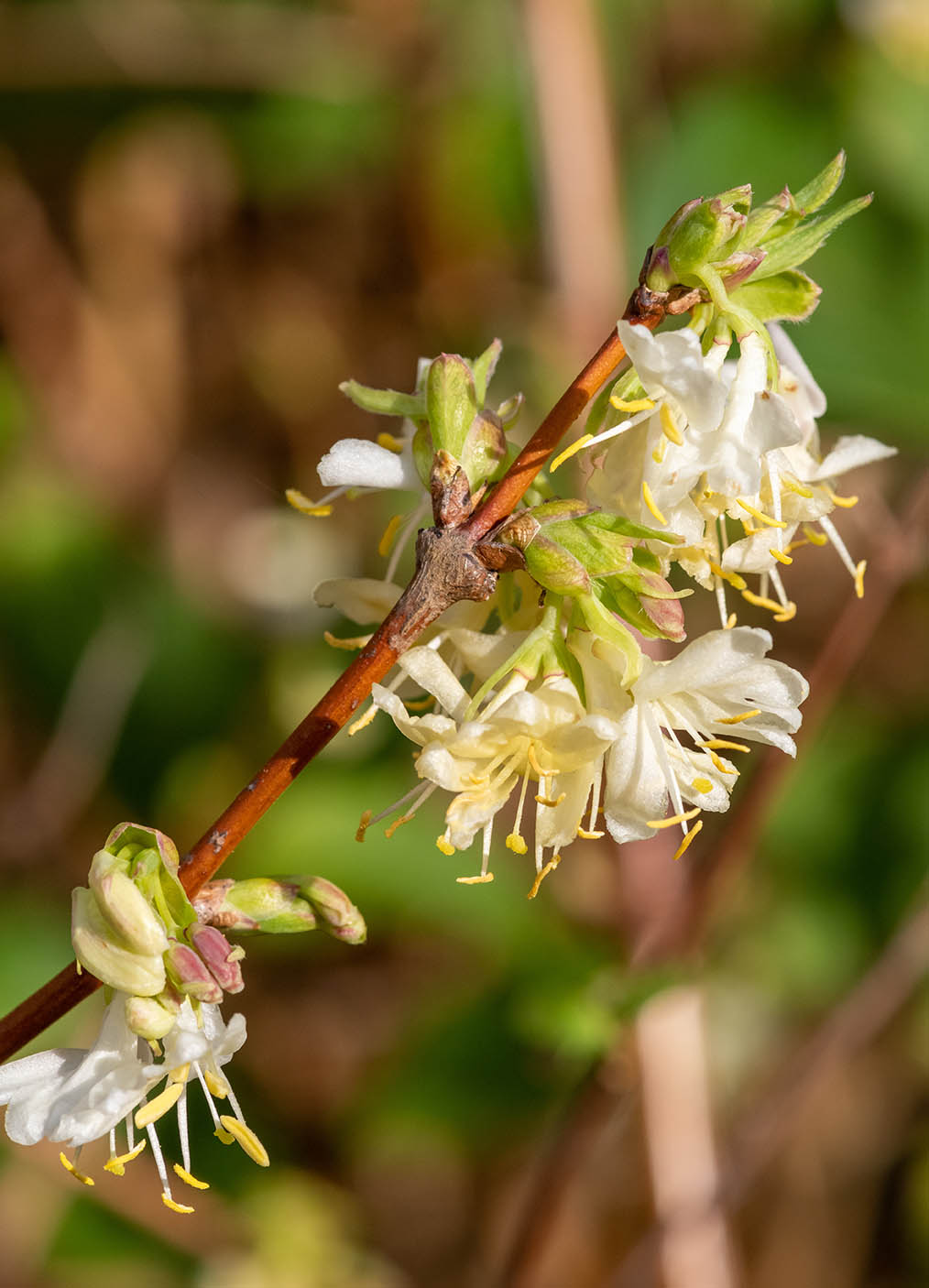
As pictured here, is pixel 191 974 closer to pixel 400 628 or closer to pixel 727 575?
pixel 400 628

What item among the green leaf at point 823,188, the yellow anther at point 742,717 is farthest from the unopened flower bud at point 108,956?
the green leaf at point 823,188

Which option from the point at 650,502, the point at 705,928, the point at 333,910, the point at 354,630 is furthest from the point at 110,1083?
the point at 354,630

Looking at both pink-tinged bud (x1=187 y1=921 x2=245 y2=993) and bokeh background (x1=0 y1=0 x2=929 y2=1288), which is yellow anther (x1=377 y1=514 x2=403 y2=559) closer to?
pink-tinged bud (x1=187 y1=921 x2=245 y2=993)

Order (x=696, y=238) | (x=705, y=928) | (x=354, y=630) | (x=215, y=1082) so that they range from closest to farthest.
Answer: (x=696, y=238), (x=215, y=1082), (x=705, y=928), (x=354, y=630)

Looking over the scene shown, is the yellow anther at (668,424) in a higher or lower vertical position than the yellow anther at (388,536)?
higher

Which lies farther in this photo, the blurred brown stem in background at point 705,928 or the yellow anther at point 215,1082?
the blurred brown stem in background at point 705,928

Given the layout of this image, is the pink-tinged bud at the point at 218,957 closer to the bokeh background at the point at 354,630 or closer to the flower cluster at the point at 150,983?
the flower cluster at the point at 150,983

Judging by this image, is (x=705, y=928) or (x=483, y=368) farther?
(x=705, y=928)

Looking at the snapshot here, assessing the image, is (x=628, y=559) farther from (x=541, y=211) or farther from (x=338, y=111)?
(x=338, y=111)
